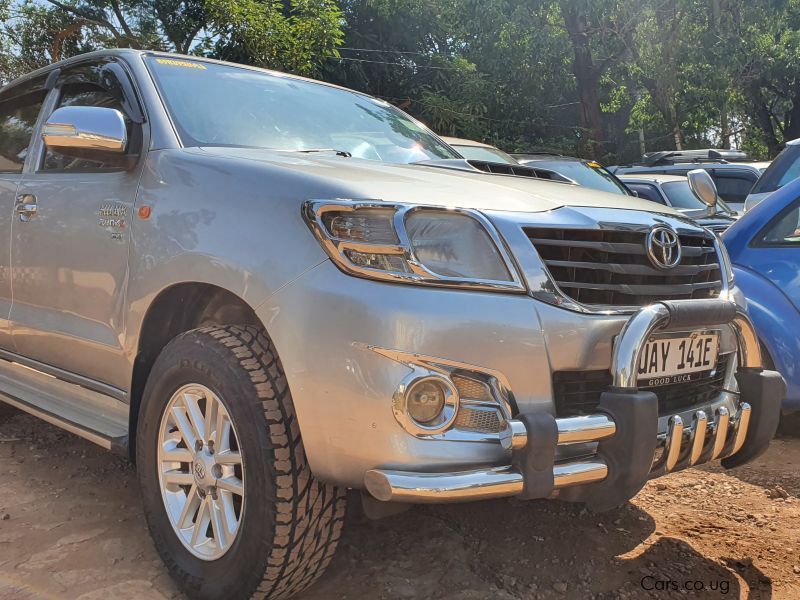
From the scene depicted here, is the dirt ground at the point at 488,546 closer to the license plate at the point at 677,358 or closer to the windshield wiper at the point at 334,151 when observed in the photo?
the license plate at the point at 677,358

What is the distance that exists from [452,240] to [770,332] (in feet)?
7.52

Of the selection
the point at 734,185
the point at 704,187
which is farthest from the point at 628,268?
the point at 734,185

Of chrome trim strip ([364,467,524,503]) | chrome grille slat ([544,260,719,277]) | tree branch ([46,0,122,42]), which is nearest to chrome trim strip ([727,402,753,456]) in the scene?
chrome grille slat ([544,260,719,277])

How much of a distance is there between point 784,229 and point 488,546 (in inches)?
90.7

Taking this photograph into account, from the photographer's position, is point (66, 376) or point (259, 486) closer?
point (259, 486)

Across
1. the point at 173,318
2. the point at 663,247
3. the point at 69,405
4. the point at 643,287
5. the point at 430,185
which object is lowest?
the point at 69,405

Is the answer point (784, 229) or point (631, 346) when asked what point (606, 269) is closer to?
point (631, 346)

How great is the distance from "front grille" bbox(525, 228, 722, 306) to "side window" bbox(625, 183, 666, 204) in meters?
6.83

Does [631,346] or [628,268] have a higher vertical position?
[628,268]

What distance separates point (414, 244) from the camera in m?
2.01

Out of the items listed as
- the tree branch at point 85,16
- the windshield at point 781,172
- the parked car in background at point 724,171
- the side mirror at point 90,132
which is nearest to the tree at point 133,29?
the tree branch at point 85,16

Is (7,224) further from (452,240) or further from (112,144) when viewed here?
(452,240)

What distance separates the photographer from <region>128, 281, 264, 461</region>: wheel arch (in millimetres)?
2432

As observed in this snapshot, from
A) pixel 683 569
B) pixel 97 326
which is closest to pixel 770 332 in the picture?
pixel 683 569
